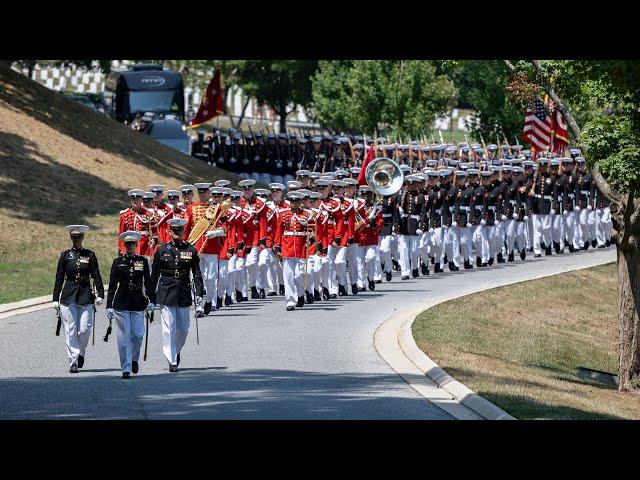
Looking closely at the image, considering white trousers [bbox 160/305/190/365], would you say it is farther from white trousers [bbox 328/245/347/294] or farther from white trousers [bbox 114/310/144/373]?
white trousers [bbox 328/245/347/294]

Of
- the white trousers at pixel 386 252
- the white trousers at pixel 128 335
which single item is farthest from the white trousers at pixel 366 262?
the white trousers at pixel 128 335

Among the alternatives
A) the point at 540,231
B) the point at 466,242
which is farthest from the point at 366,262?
the point at 540,231

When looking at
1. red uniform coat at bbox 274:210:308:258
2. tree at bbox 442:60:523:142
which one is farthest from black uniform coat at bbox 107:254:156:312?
tree at bbox 442:60:523:142

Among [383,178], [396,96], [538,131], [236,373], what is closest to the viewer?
[236,373]

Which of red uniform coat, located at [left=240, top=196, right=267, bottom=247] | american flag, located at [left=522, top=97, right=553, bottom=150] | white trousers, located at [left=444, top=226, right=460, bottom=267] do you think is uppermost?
american flag, located at [left=522, top=97, right=553, bottom=150]

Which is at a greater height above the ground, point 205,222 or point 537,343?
point 205,222

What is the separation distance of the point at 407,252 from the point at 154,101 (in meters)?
28.9

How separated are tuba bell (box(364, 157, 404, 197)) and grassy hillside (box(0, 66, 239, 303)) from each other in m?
5.36

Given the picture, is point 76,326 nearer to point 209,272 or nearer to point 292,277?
point 209,272

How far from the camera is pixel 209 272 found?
23.2 m

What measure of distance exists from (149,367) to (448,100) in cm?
3620

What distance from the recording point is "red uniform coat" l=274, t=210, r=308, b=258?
23734 millimetres

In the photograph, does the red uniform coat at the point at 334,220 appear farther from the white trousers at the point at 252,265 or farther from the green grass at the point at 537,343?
the green grass at the point at 537,343
